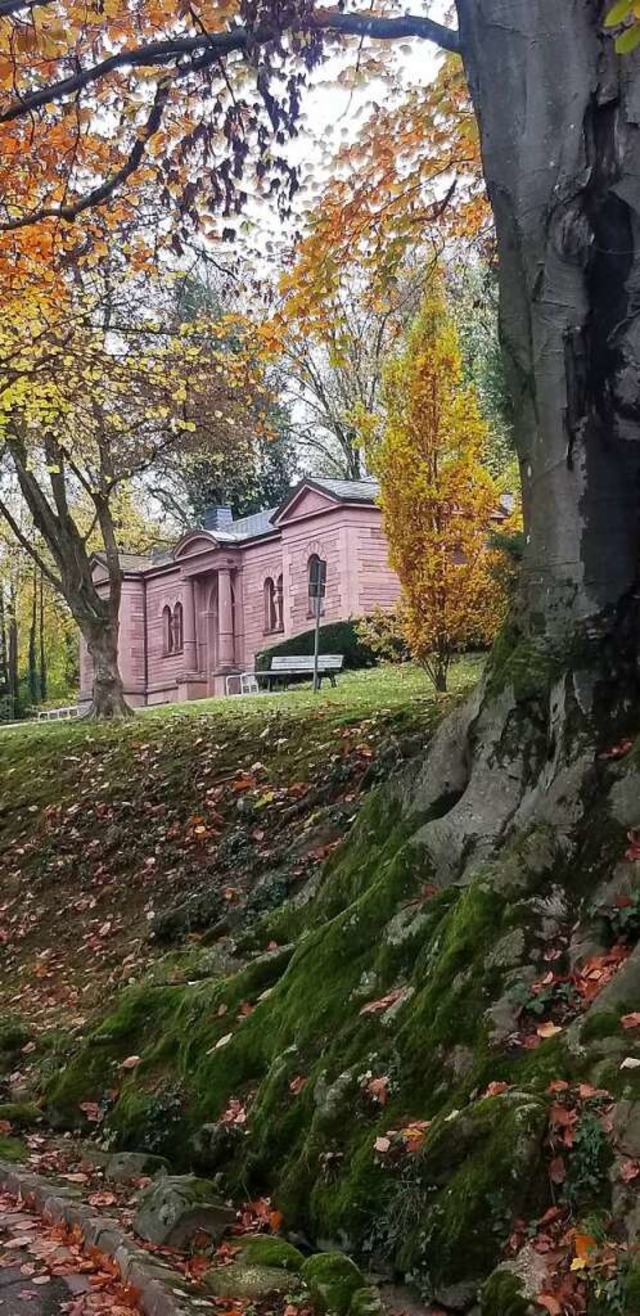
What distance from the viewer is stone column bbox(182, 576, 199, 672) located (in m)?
47.6

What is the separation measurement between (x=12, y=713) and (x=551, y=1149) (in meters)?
55.2

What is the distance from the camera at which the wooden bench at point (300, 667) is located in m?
31.7

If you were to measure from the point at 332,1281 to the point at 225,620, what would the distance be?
1630 inches

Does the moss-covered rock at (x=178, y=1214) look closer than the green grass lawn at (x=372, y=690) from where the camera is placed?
Yes

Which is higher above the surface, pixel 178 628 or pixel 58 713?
pixel 178 628

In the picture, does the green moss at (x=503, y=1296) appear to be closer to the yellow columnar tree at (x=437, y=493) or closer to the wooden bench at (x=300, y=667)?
the yellow columnar tree at (x=437, y=493)

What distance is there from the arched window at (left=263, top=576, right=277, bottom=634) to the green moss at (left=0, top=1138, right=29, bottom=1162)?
3690cm

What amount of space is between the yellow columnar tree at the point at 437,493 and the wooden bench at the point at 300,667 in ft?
37.8

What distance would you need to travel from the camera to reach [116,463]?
81.0 ft

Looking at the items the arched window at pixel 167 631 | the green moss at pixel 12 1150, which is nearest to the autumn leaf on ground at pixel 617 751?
the green moss at pixel 12 1150

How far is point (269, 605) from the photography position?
44.4m

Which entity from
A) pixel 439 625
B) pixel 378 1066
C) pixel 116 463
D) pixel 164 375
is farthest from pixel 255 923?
pixel 116 463

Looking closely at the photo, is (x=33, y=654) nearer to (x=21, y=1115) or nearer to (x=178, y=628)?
(x=178, y=628)

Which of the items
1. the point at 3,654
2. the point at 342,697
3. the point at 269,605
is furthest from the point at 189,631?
the point at 342,697
